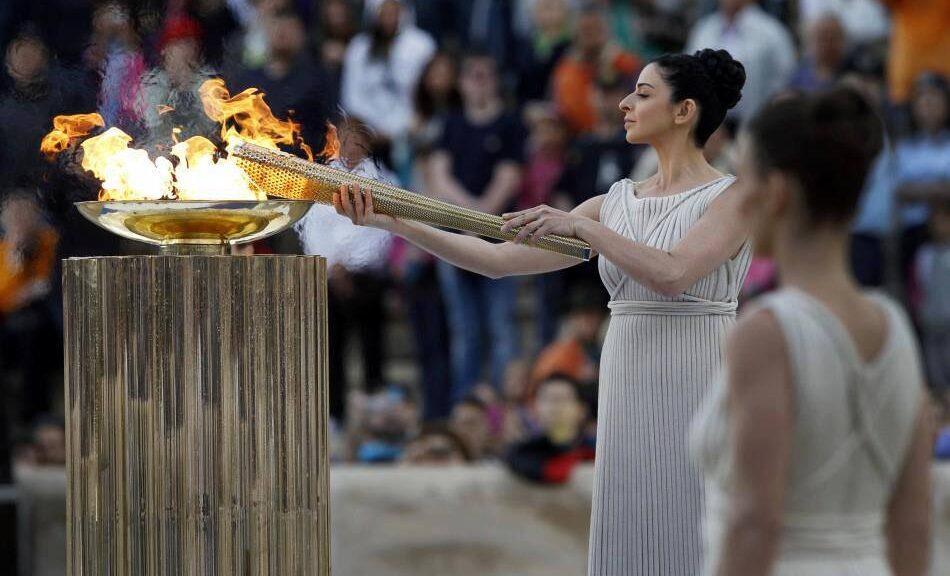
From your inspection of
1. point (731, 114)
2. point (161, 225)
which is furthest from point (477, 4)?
point (161, 225)

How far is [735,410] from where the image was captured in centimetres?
253

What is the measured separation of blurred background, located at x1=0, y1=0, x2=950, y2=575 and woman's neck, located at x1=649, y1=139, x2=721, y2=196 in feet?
5.80

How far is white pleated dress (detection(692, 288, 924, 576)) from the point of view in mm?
2535

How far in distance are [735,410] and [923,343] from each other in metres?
6.03

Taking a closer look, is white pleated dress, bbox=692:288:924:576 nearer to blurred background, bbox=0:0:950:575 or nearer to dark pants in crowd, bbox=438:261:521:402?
blurred background, bbox=0:0:950:575

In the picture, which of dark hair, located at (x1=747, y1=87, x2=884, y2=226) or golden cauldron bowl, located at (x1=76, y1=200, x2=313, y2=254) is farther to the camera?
golden cauldron bowl, located at (x1=76, y1=200, x2=313, y2=254)

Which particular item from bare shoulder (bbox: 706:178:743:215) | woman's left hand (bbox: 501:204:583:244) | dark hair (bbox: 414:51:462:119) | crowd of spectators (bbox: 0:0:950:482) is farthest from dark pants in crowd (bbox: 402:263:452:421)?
bare shoulder (bbox: 706:178:743:215)

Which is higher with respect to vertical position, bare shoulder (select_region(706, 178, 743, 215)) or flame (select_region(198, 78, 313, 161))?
flame (select_region(198, 78, 313, 161))

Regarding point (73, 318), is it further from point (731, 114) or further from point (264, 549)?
point (731, 114)

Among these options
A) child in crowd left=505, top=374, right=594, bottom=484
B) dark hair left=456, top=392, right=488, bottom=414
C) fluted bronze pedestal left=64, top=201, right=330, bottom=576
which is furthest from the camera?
dark hair left=456, top=392, right=488, bottom=414

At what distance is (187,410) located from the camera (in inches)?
150

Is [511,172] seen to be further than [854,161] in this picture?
Yes

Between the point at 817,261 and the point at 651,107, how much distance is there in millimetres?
1491

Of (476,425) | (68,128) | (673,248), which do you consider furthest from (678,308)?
(476,425)
